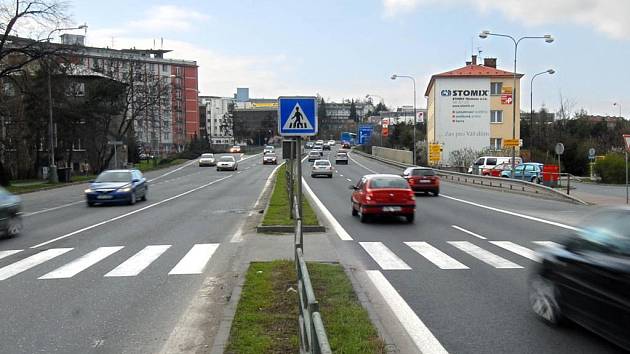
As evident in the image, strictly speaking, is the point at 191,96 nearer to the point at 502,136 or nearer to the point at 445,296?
the point at 502,136

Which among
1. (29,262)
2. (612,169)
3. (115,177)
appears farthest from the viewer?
(612,169)

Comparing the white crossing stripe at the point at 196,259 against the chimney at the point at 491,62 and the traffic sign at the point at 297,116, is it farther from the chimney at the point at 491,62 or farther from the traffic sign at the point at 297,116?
the chimney at the point at 491,62

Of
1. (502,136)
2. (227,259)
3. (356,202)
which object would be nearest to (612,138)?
(502,136)

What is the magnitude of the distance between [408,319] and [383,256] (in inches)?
201

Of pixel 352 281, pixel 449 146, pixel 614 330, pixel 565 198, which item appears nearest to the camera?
pixel 614 330

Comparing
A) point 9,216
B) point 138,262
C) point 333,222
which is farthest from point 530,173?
point 138,262

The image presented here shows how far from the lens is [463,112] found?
70.4m

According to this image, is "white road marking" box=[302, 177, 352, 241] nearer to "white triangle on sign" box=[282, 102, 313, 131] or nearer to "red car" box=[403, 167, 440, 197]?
"white triangle on sign" box=[282, 102, 313, 131]

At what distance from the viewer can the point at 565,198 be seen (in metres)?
29.7

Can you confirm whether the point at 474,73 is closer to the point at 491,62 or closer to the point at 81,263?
the point at 491,62

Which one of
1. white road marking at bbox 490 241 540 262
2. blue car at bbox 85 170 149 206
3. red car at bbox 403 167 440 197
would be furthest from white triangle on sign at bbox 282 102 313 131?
red car at bbox 403 167 440 197

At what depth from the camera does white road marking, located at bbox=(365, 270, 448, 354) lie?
6.34 metres

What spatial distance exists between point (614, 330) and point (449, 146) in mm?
66632

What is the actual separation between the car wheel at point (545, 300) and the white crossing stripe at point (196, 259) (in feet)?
18.4
